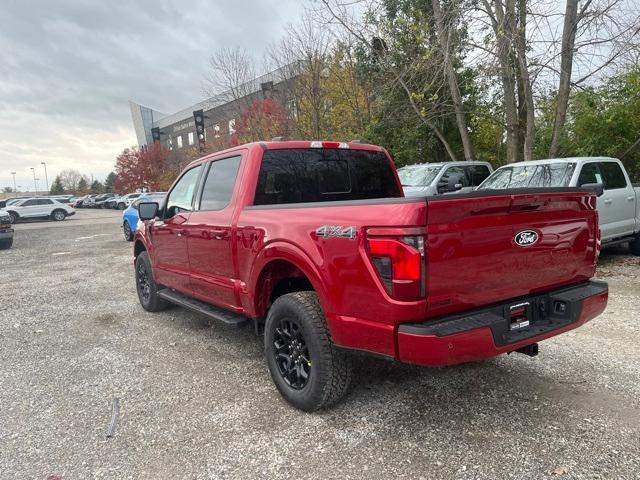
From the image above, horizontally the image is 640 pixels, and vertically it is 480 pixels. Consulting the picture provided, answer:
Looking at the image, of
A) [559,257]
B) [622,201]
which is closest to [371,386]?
[559,257]

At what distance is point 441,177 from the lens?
34.8ft

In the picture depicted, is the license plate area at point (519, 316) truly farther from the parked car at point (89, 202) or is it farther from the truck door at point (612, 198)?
the parked car at point (89, 202)

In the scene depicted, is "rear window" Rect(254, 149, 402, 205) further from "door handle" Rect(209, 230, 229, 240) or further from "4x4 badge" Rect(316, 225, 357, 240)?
"4x4 badge" Rect(316, 225, 357, 240)

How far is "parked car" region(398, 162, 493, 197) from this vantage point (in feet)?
33.9

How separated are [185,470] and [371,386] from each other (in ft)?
5.07

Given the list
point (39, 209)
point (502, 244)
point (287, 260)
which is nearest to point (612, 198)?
point (502, 244)

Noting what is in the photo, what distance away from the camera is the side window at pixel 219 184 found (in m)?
4.18

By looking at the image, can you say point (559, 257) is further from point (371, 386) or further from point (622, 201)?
point (622, 201)

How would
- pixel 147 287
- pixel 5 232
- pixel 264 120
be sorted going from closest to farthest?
pixel 147 287 → pixel 5 232 → pixel 264 120

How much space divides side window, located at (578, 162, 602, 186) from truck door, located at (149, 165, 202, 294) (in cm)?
599

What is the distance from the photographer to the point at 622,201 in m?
7.82

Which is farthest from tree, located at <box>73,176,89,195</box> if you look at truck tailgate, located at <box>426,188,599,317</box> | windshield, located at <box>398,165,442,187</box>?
truck tailgate, located at <box>426,188,599,317</box>

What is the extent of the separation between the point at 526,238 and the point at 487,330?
66 centimetres

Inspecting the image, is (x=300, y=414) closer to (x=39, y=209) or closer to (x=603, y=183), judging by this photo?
(x=603, y=183)
